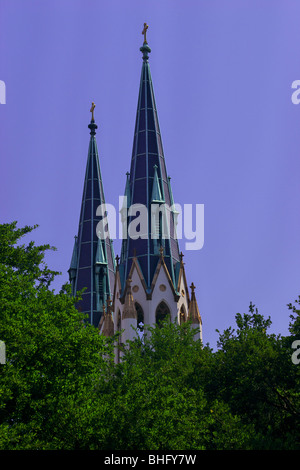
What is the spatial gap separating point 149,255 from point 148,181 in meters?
6.84

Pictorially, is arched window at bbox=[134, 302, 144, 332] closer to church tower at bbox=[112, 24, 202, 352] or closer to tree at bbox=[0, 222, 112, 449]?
church tower at bbox=[112, 24, 202, 352]

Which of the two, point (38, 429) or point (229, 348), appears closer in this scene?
point (38, 429)

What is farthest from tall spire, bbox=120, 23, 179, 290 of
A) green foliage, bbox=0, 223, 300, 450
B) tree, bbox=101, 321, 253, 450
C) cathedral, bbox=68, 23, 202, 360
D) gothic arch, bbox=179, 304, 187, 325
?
tree, bbox=101, 321, 253, 450

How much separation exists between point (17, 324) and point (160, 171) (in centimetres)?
3821

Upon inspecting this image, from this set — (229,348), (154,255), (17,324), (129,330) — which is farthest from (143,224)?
(17,324)

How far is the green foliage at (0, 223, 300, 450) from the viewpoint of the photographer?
31266 mm

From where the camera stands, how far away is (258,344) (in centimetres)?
3794

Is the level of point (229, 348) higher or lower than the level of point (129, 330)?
lower

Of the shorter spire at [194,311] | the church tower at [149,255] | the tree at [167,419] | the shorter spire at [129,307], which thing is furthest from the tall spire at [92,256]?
the tree at [167,419]

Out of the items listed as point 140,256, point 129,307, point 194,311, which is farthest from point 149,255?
point 194,311

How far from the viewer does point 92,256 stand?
75.7m
